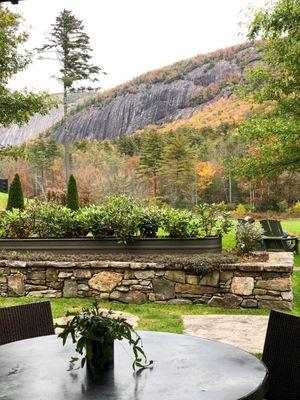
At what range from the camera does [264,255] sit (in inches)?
260

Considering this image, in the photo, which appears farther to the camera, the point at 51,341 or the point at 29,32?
the point at 29,32

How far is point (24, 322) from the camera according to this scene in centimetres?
254

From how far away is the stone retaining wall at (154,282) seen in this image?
568 centimetres

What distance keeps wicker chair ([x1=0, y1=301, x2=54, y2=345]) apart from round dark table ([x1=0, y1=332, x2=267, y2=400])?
0.35 m

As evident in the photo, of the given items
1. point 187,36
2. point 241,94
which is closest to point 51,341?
point 241,94

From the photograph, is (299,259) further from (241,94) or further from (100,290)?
(100,290)

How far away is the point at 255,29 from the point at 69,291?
5612 mm

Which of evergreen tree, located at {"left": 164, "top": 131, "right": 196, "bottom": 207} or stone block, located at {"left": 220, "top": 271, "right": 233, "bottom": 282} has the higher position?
evergreen tree, located at {"left": 164, "top": 131, "right": 196, "bottom": 207}

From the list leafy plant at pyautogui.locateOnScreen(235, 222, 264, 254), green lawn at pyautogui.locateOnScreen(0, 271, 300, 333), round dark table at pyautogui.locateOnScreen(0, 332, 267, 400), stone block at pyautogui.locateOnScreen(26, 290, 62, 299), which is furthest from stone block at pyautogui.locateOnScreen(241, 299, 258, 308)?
round dark table at pyautogui.locateOnScreen(0, 332, 267, 400)

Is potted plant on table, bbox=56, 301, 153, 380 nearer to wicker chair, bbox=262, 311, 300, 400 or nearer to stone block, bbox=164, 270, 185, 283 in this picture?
wicker chair, bbox=262, 311, 300, 400

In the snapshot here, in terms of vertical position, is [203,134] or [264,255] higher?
[203,134]

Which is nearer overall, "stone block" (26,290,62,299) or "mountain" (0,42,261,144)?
"stone block" (26,290,62,299)

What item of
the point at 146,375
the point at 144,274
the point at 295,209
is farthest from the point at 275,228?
the point at 295,209

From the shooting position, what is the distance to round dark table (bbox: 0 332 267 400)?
5.15 ft
